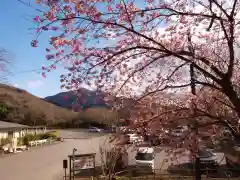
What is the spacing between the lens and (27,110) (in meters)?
38.8

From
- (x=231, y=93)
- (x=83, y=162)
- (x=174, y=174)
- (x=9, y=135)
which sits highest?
(x=231, y=93)

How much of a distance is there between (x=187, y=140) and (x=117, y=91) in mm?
1217

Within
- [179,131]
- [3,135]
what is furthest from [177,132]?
[3,135]

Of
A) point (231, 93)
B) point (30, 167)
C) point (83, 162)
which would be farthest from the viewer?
point (30, 167)

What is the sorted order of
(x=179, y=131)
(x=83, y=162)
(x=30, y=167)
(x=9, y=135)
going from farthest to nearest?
(x=9, y=135), (x=30, y=167), (x=83, y=162), (x=179, y=131)

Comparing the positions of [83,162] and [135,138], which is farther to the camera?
[83,162]

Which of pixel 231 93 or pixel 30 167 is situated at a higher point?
pixel 231 93

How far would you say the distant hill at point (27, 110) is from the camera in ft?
116

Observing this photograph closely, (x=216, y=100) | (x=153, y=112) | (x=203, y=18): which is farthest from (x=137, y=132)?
(x=203, y=18)

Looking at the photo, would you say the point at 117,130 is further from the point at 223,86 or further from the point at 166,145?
the point at 223,86

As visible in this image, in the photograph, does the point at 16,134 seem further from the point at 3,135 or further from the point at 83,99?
the point at 83,99

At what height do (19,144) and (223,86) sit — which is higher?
(223,86)

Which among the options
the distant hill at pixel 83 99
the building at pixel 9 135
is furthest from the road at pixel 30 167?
the distant hill at pixel 83 99

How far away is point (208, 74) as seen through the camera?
10.2 feet
